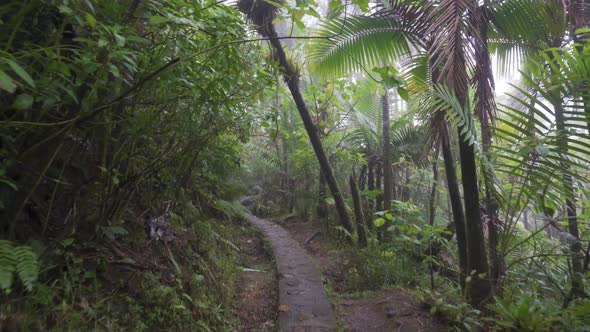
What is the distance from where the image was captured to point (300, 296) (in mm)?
4047

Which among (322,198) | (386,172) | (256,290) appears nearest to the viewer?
(256,290)

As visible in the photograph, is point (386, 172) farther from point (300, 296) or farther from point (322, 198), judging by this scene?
point (300, 296)

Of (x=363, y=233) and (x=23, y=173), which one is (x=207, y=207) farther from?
(x=23, y=173)

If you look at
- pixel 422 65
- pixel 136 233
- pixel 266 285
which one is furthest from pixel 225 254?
pixel 422 65

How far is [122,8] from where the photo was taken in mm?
1560

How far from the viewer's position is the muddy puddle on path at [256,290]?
146 inches

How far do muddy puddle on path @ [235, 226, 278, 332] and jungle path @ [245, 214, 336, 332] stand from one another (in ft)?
0.53

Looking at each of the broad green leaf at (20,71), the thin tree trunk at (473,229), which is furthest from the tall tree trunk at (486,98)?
the broad green leaf at (20,71)

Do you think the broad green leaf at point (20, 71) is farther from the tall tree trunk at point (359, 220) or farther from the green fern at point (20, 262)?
the tall tree trunk at point (359, 220)

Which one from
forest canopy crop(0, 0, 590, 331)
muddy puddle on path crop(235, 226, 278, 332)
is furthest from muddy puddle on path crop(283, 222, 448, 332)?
muddy puddle on path crop(235, 226, 278, 332)

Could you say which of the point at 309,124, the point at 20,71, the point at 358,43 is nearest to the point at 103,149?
the point at 20,71

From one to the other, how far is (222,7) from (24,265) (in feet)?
6.59

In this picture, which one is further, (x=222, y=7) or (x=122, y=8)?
(x=222, y=7)

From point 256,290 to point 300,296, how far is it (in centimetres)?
83
